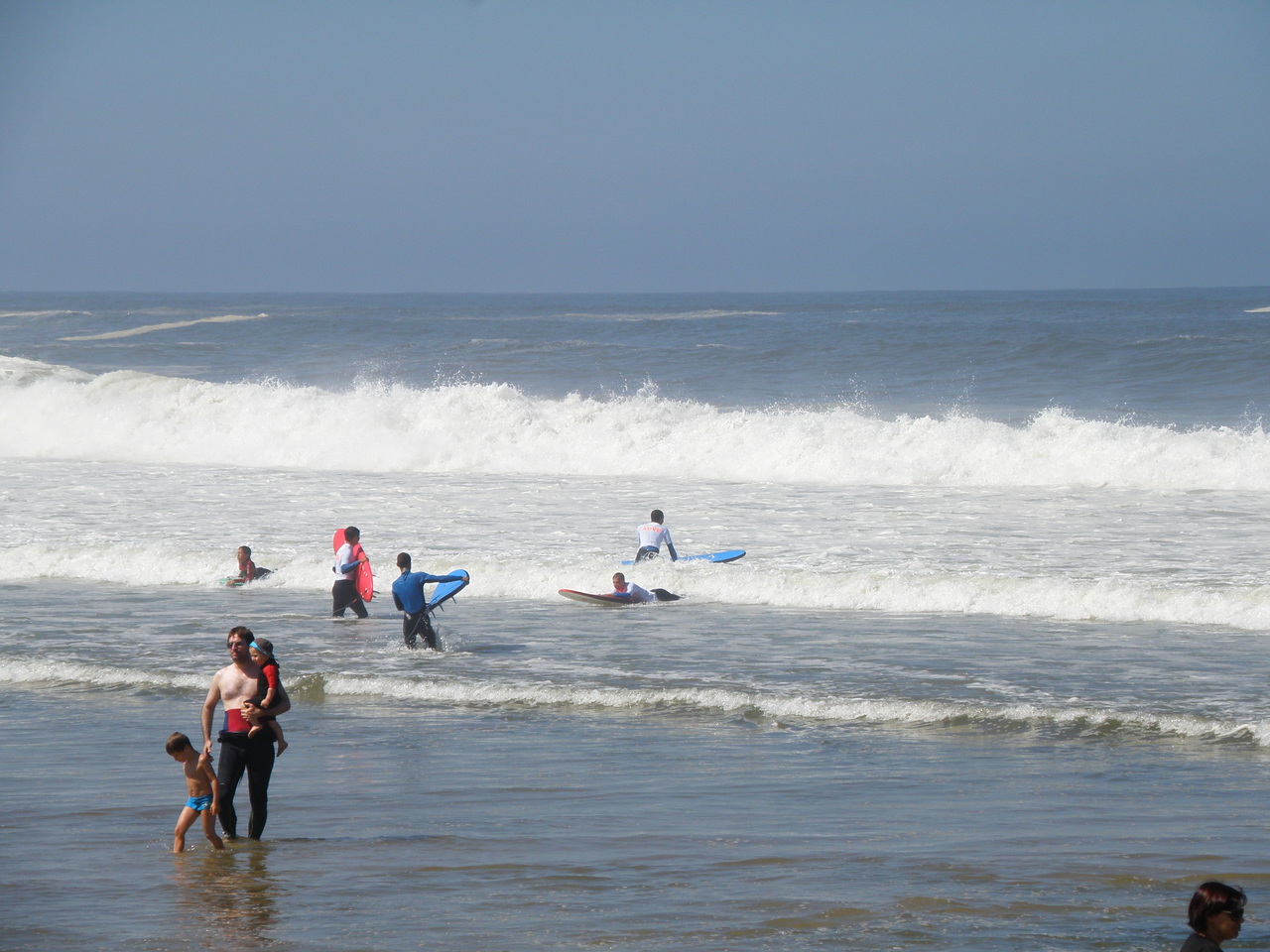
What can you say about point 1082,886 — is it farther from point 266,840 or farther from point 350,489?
point 350,489

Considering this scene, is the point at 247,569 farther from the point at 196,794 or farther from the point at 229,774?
the point at 196,794

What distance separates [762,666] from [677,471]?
703 inches

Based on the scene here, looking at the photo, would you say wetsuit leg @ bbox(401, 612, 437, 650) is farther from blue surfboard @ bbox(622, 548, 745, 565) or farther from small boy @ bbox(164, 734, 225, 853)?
small boy @ bbox(164, 734, 225, 853)

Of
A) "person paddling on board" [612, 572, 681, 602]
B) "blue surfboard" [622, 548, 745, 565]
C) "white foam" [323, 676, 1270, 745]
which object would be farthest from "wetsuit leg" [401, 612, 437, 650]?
"blue surfboard" [622, 548, 745, 565]

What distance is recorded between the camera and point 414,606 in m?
15.0

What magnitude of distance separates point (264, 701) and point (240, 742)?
11.9 inches

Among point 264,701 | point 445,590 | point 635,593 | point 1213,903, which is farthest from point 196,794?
point 635,593

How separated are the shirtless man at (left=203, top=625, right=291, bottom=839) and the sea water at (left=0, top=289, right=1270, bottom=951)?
0.24 metres

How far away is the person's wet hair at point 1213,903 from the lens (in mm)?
4840

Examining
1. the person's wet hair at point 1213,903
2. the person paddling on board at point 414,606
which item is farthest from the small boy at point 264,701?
the person paddling on board at point 414,606

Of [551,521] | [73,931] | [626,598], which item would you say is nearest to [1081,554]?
[626,598]

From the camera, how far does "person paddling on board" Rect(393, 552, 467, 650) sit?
49.0 ft

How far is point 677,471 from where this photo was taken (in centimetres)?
3152

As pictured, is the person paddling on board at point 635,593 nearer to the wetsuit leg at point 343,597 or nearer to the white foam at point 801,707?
the wetsuit leg at point 343,597
